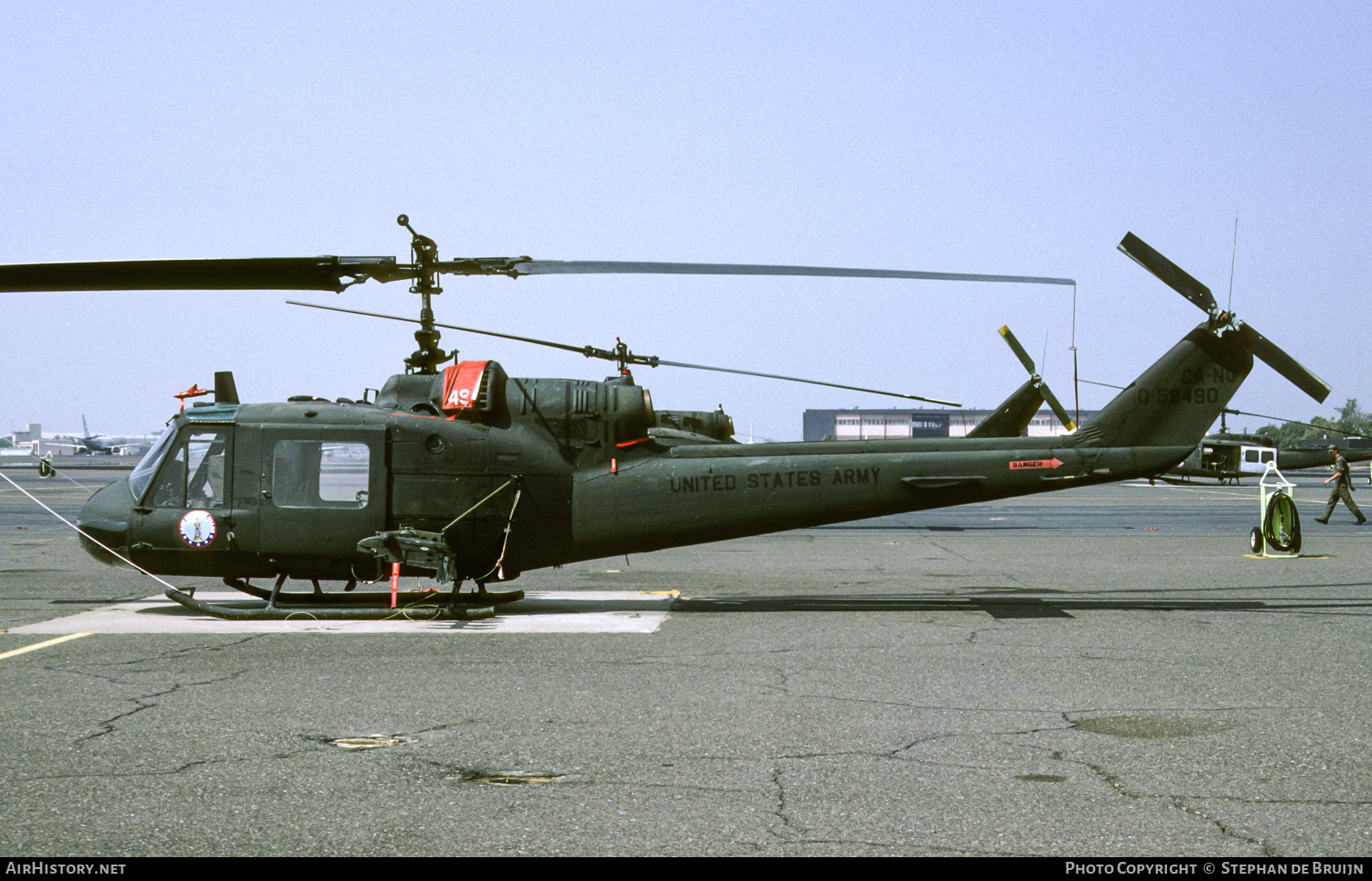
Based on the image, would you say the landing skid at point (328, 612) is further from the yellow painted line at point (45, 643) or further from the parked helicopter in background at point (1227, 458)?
the parked helicopter in background at point (1227, 458)

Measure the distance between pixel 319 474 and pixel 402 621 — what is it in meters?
1.92

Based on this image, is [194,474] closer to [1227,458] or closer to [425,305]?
[425,305]

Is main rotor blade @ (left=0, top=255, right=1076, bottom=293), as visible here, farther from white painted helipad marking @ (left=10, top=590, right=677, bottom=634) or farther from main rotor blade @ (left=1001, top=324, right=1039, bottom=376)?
main rotor blade @ (left=1001, top=324, right=1039, bottom=376)

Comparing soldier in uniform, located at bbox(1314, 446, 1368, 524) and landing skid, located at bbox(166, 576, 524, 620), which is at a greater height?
soldier in uniform, located at bbox(1314, 446, 1368, 524)

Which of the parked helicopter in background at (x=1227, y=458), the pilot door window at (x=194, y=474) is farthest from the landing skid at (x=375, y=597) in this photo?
the parked helicopter in background at (x=1227, y=458)

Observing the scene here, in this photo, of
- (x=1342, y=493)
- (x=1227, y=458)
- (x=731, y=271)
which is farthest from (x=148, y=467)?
(x=1227, y=458)

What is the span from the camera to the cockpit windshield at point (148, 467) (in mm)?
13115

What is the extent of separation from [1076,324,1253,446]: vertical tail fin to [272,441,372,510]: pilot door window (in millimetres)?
8405

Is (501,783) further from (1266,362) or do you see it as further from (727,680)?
(1266,362)

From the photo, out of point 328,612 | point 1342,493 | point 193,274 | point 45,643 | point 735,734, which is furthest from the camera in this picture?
point 1342,493

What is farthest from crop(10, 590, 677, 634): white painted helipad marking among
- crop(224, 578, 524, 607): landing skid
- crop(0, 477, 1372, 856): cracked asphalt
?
crop(0, 477, 1372, 856): cracked asphalt

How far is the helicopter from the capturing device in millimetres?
12766

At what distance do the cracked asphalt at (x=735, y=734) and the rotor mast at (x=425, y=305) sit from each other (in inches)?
140

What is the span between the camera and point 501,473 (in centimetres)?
1304
